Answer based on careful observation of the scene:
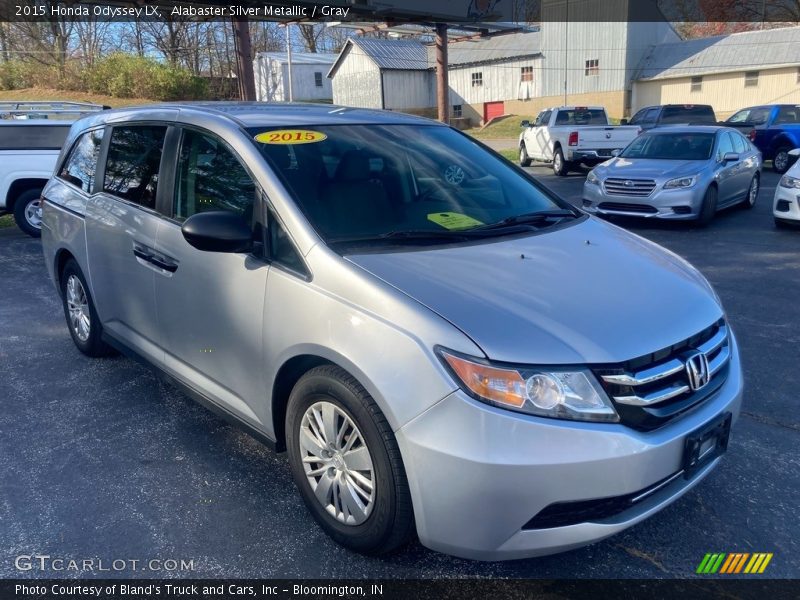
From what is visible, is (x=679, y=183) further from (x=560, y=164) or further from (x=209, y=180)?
(x=560, y=164)

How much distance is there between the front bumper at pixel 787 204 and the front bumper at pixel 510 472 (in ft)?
26.8

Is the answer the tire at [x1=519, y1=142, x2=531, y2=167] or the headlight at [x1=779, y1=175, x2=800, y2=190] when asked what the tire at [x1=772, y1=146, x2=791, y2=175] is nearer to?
the tire at [x1=519, y1=142, x2=531, y2=167]

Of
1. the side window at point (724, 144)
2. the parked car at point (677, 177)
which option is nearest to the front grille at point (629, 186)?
the parked car at point (677, 177)

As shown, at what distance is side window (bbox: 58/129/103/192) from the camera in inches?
183

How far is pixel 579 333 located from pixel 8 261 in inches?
338

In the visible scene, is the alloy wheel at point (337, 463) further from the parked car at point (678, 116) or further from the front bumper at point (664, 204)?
the parked car at point (678, 116)

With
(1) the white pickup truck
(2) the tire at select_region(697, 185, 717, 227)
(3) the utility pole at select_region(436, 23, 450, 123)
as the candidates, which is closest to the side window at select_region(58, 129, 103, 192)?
(2) the tire at select_region(697, 185, 717, 227)

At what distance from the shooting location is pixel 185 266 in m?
3.37

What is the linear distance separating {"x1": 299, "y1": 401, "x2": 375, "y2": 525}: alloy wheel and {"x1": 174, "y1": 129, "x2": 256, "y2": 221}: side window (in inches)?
41.5

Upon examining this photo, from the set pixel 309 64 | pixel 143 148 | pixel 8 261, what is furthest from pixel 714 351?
pixel 309 64

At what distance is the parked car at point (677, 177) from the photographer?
968 cm

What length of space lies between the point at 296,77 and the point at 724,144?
49797mm

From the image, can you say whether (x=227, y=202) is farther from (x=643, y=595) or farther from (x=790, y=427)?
(x=790, y=427)

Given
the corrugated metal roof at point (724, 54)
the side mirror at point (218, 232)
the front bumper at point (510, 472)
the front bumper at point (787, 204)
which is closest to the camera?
the front bumper at point (510, 472)
